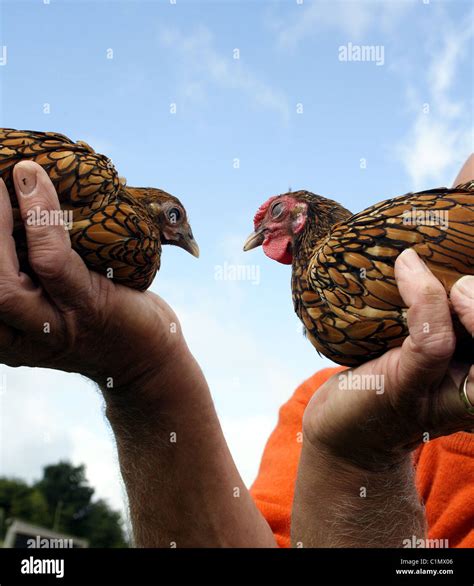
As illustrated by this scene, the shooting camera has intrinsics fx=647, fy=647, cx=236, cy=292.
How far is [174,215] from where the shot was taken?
3.21 meters

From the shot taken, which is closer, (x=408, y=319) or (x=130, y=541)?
(x=408, y=319)

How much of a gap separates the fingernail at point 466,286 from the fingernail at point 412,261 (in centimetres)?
11

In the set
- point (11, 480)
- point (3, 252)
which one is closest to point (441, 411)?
point (3, 252)

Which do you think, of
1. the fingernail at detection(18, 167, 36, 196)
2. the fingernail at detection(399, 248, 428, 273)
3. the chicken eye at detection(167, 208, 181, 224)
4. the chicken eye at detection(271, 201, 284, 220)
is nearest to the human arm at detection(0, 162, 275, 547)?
the fingernail at detection(18, 167, 36, 196)

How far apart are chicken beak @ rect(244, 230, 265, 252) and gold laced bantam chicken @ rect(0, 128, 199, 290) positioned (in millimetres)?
672

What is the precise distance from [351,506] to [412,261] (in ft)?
4.17

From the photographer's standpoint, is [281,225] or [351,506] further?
[281,225]

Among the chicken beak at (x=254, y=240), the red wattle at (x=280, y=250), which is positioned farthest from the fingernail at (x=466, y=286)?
the chicken beak at (x=254, y=240)

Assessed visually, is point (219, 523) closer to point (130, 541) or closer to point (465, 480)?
point (130, 541)

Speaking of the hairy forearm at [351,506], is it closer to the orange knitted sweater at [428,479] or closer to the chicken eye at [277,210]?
the orange knitted sweater at [428,479]

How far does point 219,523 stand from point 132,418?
0.71 metres

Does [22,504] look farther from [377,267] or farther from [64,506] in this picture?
[377,267]

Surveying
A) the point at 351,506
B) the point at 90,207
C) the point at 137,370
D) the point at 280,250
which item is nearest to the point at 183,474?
the point at 137,370

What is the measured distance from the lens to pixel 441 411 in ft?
7.01
